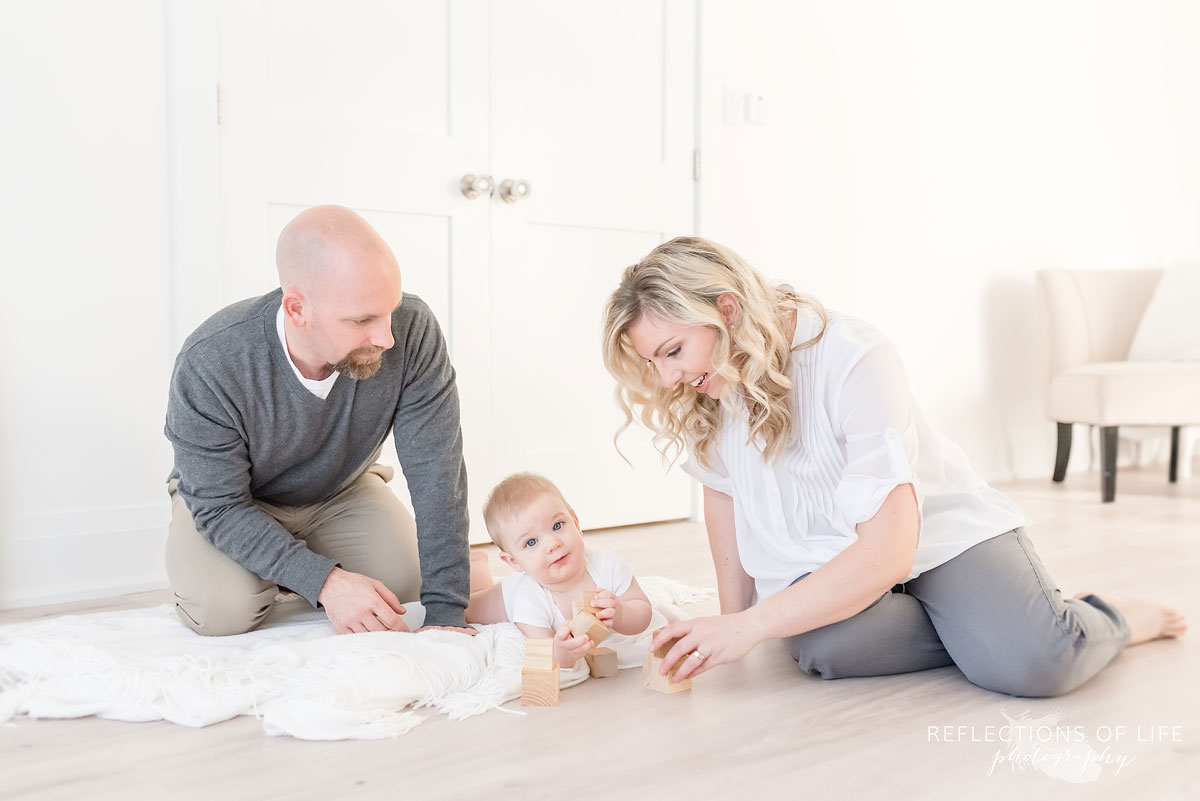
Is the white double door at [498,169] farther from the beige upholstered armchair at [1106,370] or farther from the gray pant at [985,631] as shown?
the beige upholstered armchair at [1106,370]

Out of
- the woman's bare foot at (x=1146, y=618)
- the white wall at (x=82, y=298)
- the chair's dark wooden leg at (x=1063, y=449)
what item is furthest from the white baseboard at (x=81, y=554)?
the chair's dark wooden leg at (x=1063, y=449)

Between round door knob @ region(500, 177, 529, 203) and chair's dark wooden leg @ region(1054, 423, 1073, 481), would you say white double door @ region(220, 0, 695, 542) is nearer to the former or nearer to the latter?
round door knob @ region(500, 177, 529, 203)

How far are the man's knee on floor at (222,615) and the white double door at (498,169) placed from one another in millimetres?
831

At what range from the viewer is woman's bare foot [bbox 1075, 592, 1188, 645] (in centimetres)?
174

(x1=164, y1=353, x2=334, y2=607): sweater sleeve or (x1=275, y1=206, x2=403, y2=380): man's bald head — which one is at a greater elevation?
(x1=275, y1=206, x2=403, y2=380): man's bald head

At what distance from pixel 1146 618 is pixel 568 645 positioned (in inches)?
39.7

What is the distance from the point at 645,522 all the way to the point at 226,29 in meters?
1.75

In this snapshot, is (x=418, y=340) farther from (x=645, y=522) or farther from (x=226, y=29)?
(x=645, y=522)

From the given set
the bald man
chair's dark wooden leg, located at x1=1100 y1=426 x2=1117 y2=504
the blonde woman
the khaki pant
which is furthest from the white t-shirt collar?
chair's dark wooden leg, located at x1=1100 y1=426 x2=1117 y2=504

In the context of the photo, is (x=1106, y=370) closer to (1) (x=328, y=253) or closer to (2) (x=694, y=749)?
(2) (x=694, y=749)

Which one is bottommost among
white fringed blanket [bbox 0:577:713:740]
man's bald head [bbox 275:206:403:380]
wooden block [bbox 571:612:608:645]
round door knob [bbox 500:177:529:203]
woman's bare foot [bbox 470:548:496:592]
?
woman's bare foot [bbox 470:548:496:592]

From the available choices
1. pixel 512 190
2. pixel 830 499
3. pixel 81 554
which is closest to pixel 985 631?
pixel 830 499

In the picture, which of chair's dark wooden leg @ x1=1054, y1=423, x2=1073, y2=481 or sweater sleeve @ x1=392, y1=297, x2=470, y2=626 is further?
chair's dark wooden leg @ x1=1054, y1=423, x2=1073, y2=481

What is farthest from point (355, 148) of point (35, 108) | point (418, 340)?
point (418, 340)
